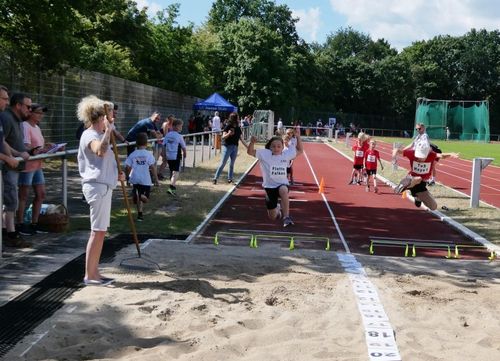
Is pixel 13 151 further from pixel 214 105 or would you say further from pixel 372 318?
pixel 214 105

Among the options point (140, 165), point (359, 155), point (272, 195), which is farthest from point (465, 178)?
point (140, 165)

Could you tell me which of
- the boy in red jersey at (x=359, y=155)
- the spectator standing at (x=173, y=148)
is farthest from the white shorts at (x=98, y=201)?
the boy in red jersey at (x=359, y=155)

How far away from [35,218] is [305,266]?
3966 mm

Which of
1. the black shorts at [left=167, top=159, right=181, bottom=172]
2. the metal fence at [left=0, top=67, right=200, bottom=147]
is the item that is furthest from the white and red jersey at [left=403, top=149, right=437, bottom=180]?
the metal fence at [left=0, top=67, right=200, bottom=147]

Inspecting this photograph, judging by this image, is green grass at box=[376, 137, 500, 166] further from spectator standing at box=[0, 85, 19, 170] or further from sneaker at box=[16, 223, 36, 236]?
spectator standing at box=[0, 85, 19, 170]

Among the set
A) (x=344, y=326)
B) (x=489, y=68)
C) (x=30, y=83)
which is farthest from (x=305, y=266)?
(x=489, y=68)

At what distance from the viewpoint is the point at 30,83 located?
17.0 metres

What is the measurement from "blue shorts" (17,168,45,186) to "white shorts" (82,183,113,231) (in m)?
2.66

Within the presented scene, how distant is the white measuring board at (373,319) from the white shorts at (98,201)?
2.70 meters

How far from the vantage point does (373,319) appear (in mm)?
5715

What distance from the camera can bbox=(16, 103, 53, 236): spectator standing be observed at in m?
8.60

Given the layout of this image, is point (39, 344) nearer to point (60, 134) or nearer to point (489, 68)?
point (60, 134)

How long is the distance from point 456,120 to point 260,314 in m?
58.8

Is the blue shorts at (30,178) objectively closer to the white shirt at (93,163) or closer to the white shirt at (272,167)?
the white shirt at (93,163)
